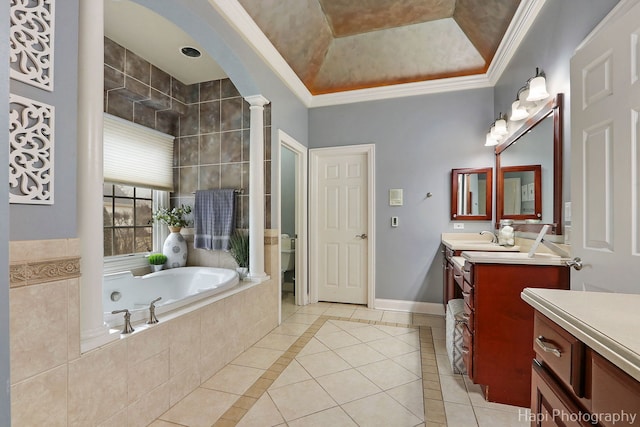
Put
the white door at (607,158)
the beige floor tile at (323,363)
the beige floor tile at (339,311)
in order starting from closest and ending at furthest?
the white door at (607,158)
the beige floor tile at (323,363)
the beige floor tile at (339,311)

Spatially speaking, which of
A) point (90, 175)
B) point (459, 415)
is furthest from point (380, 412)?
point (90, 175)

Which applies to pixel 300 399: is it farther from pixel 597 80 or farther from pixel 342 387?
pixel 597 80

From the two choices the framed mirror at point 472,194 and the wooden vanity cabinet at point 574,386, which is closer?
the wooden vanity cabinet at point 574,386

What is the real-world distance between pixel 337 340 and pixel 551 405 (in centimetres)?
211

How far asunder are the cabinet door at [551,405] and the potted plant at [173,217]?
340cm

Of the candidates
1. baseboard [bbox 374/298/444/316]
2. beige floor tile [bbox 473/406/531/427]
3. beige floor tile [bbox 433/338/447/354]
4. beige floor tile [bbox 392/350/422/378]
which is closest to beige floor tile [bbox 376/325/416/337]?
beige floor tile [bbox 433/338/447/354]

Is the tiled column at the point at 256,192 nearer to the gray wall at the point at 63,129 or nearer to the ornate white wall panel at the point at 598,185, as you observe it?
the gray wall at the point at 63,129

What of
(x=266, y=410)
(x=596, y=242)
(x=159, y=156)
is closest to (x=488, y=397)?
(x=596, y=242)

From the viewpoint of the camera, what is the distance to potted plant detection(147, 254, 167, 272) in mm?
3307

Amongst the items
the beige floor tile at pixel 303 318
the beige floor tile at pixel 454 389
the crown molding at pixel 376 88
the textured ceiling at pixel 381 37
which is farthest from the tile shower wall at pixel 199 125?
the beige floor tile at pixel 454 389

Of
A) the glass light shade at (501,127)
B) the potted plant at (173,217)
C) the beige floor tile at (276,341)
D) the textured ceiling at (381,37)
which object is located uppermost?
the textured ceiling at (381,37)

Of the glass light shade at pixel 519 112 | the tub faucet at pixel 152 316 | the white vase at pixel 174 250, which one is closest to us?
the tub faucet at pixel 152 316

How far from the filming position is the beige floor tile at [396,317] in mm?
3307

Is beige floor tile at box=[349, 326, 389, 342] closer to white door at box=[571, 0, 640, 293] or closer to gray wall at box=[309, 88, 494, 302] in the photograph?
gray wall at box=[309, 88, 494, 302]
